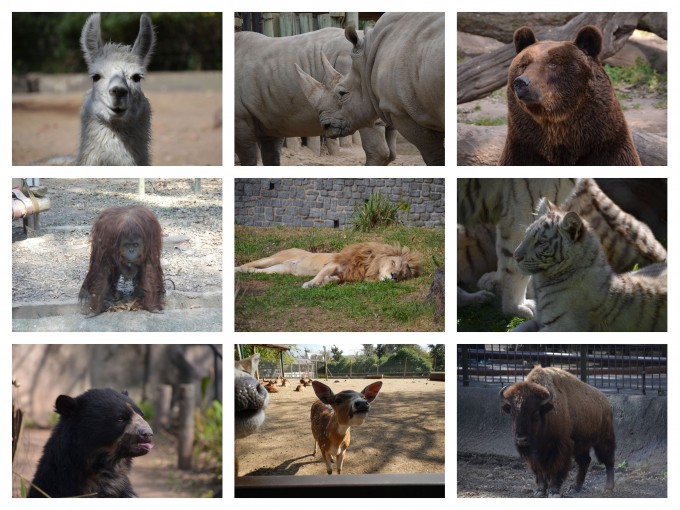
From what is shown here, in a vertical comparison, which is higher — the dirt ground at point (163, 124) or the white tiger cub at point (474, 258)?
the dirt ground at point (163, 124)

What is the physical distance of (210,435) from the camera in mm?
5105

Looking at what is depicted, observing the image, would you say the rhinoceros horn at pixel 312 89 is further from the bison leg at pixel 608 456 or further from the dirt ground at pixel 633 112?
the bison leg at pixel 608 456

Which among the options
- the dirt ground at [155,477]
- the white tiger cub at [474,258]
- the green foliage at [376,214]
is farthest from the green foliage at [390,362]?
the dirt ground at [155,477]

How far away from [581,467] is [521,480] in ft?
1.09

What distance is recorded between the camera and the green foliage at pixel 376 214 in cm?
504

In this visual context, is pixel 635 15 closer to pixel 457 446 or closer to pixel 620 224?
pixel 620 224

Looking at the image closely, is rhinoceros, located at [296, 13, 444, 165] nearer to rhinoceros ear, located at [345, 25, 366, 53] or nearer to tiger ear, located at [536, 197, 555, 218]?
rhinoceros ear, located at [345, 25, 366, 53]

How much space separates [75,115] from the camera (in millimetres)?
10211

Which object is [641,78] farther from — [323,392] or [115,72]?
A: [115,72]

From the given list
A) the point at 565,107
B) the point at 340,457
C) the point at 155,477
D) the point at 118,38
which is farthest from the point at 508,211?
the point at 118,38

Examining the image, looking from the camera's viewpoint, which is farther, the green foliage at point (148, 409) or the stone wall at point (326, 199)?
the green foliage at point (148, 409)

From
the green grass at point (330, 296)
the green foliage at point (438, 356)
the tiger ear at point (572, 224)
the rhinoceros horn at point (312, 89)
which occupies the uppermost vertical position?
the rhinoceros horn at point (312, 89)

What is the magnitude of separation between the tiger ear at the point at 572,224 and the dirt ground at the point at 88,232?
1874mm

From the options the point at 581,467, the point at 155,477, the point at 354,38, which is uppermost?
the point at 354,38
